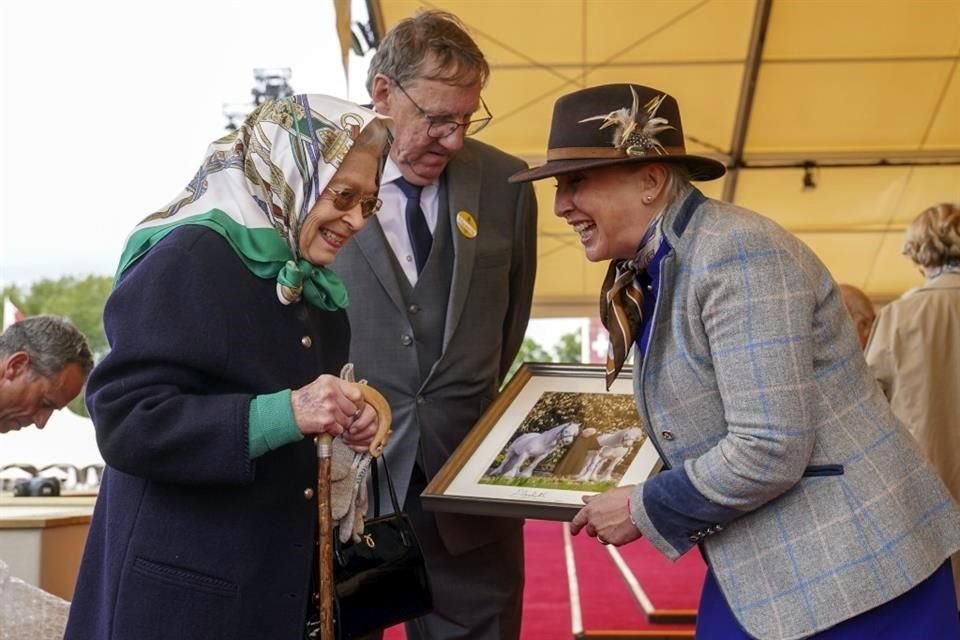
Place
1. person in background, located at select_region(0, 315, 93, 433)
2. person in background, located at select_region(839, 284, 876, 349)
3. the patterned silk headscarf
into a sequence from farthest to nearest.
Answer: person in background, located at select_region(839, 284, 876, 349), person in background, located at select_region(0, 315, 93, 433), the patterned silk headscarf

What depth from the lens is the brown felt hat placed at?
7.02ft

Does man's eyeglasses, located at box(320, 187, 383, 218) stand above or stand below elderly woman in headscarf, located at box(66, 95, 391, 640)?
above

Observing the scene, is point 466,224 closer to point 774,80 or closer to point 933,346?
point 933,346

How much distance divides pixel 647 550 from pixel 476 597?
6.52m

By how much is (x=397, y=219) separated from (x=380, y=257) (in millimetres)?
127

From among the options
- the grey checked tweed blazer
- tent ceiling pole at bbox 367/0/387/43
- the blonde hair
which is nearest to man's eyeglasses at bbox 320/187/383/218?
the grey checked tweed blazer

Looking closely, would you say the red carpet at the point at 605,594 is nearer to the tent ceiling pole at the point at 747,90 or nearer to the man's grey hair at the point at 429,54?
the man's grey hair at the point at 429,54

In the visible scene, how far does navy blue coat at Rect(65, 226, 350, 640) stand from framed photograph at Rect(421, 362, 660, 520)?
0.53 meters

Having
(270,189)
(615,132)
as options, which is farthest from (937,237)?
(270,189)

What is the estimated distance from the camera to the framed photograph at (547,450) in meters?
2.52

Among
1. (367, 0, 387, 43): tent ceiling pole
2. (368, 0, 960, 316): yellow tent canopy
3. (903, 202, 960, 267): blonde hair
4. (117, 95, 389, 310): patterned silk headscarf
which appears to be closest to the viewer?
(117, 95, 389, 310): patterned silk headscarf

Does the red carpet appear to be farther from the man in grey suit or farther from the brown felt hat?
the brown felt hat

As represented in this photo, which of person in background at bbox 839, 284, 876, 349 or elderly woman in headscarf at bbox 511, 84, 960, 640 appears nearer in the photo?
elderly woman in headscarf at bbox 511, 84, 960, 640

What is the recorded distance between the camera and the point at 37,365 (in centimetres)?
371
